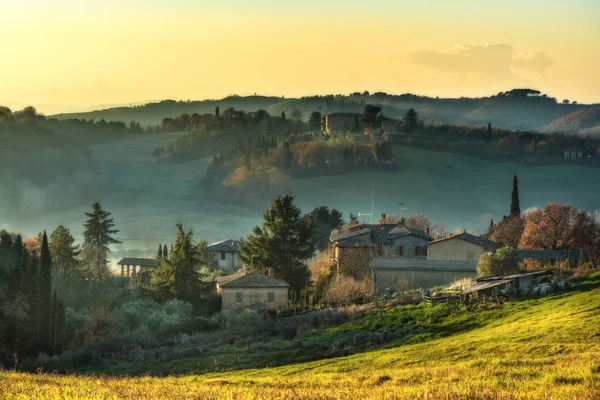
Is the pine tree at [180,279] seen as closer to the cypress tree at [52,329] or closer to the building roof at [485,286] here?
the cypress tree at [52,329]

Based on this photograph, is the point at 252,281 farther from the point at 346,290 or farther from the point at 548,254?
the point at 548,254

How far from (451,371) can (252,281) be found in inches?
1890

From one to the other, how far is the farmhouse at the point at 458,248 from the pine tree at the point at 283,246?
10802 millimetres

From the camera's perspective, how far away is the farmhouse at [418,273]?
73.9m

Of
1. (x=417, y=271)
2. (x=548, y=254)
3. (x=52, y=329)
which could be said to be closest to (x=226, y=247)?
(x=548, y=254)

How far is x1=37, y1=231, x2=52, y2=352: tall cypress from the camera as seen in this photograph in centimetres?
5972

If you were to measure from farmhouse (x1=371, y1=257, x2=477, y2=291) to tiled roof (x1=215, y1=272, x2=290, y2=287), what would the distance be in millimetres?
7748

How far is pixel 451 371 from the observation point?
98.8 feet

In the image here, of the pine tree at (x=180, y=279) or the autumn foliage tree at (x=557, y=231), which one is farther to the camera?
the autumn foliage tree at (x=557, y=231)

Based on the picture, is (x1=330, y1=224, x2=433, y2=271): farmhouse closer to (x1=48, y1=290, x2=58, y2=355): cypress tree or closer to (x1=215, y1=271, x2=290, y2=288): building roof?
(x1=215, y1=271, x2=290, y2=288): building roof

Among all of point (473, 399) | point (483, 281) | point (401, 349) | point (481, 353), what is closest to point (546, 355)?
point (481, 353)

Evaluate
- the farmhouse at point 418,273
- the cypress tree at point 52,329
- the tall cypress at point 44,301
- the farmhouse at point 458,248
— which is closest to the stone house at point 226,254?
the farmhouse at point 458,248

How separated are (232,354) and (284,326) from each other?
9.18 m

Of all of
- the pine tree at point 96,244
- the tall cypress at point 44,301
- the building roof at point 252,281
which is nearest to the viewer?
the tall cypress at point 44,301
